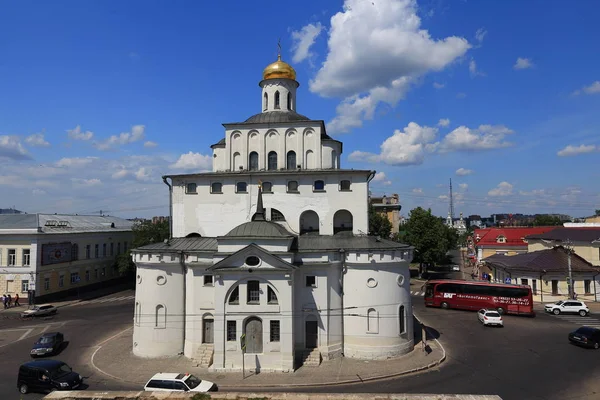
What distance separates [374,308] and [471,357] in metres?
6.84

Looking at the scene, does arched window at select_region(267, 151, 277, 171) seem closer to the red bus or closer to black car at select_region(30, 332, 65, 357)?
black car at select_region(30, 332, 65, 357)

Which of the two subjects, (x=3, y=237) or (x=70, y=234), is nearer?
(x=3, y=237)

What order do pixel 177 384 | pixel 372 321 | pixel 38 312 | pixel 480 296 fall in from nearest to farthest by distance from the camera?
1. pixel 177 384
2. pixel 372 321
3. pixel 38 312
4. pixel 480 296

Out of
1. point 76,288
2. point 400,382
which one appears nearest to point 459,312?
point 400,382

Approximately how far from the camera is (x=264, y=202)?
30.0m

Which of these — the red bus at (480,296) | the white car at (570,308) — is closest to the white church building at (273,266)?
the red bus at (480,296)

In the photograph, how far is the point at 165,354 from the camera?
84.8 feet

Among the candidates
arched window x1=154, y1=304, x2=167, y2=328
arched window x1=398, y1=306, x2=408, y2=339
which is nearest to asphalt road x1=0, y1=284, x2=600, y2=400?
arched window x1=398, y1=306, x2=408, y2=339

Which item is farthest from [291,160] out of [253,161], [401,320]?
[401,320]

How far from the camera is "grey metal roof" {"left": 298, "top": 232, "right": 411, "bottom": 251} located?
85.2 feet

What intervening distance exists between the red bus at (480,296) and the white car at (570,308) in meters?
2.71

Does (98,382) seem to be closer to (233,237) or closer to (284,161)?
(233,237)

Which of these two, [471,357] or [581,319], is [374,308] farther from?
[581,319]

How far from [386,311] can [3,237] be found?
43.2 m
